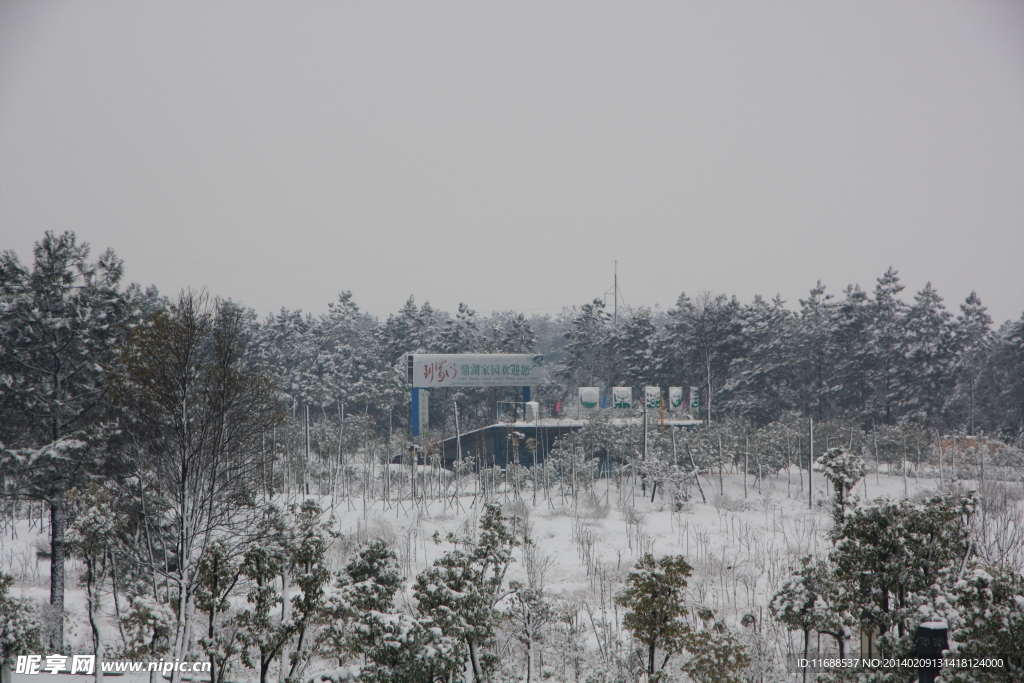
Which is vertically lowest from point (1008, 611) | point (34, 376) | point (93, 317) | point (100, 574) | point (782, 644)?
point (782, 644)

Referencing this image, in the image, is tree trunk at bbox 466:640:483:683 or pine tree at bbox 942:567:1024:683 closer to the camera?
pine tree at bbox 942:567:1024:683

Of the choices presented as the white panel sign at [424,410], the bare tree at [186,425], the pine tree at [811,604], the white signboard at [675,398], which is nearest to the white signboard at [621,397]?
the white signboard at [675,398]

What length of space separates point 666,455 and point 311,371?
1302 inches

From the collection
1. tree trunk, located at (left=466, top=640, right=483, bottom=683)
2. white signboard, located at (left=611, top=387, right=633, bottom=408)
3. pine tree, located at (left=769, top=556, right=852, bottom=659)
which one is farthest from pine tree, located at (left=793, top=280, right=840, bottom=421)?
tree trunk, located at (left=466, top=640, right=483, bottom=683)

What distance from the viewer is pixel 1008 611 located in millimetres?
9531

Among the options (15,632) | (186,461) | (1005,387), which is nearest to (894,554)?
(186,461)

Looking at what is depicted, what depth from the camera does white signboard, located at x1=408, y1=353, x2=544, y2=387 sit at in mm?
45125

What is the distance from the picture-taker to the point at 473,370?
150 ft

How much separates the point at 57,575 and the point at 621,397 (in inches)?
1433

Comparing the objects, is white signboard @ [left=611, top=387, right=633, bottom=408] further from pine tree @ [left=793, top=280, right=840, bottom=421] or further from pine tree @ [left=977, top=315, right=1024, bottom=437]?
pine tree @ [left=977, top=315, right=1024, bottom=437]

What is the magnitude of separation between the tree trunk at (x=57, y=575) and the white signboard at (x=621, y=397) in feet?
115

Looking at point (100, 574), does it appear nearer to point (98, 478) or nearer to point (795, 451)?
point (98, 478)

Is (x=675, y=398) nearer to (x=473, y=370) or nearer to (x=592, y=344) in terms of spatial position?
(x=592, y=344)

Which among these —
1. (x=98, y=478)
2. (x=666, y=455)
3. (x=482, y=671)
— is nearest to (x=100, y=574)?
(x=98, y=478)
